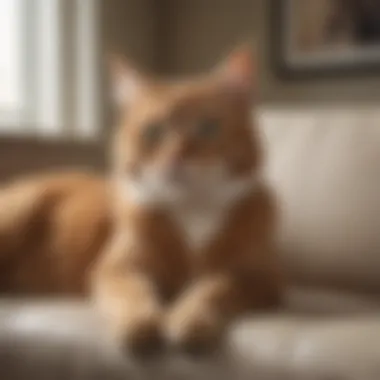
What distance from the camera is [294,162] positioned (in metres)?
1.60

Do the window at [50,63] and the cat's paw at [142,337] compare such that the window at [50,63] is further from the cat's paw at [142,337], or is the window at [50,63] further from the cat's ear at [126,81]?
the cat's paw at [142,337]

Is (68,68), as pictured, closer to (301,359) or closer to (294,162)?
(294,162)

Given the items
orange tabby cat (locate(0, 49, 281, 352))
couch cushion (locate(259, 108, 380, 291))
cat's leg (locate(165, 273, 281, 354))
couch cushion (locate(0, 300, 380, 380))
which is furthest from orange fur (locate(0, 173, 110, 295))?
couch cushion (locate(259, 108, 380, 291))

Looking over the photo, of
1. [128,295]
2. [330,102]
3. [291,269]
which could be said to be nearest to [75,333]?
[128,295]

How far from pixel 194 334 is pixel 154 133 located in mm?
321

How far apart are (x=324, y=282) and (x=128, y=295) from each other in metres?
0.53

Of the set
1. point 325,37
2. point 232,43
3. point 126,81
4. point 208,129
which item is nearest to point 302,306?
point 208,129

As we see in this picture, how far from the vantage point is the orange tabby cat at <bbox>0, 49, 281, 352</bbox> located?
115 centimetres

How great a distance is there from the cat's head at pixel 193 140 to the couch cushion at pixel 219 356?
21 cm

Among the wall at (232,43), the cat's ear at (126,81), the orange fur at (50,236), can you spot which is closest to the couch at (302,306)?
the orange fur at (50,236)

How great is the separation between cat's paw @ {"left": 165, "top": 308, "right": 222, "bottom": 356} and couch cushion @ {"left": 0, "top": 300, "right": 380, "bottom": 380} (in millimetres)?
16

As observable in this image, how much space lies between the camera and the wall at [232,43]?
7.22ft

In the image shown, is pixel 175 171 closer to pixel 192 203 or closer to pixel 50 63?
pixel 192 203

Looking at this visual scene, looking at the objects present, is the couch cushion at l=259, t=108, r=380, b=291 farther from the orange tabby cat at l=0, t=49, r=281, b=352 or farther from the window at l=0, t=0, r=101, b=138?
the window at l=0, t=0, r=101, b=138
